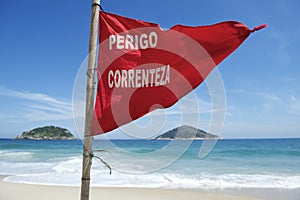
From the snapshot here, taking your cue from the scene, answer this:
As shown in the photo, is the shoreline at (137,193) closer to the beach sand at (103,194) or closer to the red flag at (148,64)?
the beach sand at (103,194)

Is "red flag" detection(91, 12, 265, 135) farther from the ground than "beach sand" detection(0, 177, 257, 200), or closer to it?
farther from the ground

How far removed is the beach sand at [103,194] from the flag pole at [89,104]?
495 cm

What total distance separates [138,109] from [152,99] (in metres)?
0.16

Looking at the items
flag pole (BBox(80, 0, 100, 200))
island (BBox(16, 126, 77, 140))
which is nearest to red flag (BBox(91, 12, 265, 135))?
flag pole (BBox(80, 0, 100, 200))

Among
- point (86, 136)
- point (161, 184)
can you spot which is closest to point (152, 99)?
point (86, 136)

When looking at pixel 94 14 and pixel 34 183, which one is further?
pixel 34 183

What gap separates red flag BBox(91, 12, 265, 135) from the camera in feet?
8.31

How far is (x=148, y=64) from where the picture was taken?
2.64 m

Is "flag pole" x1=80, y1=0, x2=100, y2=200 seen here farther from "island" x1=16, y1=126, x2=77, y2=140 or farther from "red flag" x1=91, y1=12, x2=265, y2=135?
"island" x1=16, y1=126, x2=77, y2=140

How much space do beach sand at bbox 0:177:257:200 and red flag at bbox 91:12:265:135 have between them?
212 inches

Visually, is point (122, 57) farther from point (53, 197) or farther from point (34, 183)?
point (34, 183)

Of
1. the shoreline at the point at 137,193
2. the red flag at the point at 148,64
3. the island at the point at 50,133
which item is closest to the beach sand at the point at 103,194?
the shoreline at the point at 137,193

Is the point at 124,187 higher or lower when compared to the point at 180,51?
lower

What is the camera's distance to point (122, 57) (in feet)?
8.77
